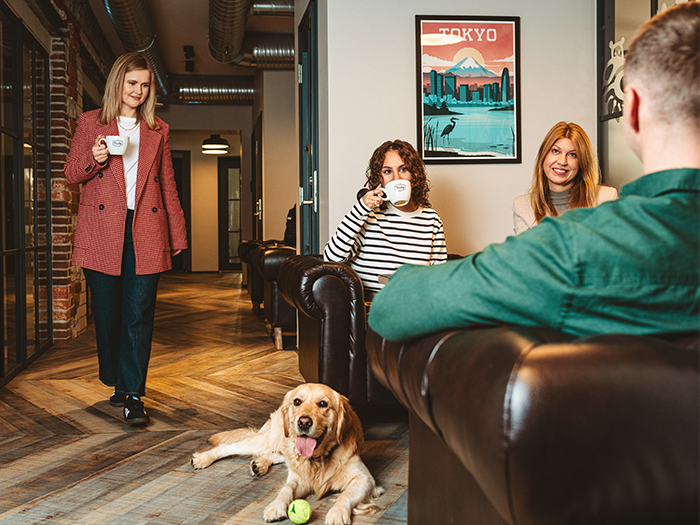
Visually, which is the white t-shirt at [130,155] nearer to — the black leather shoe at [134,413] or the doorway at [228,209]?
the black leather shoe at [134,413]

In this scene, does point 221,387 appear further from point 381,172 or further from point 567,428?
point 567,428

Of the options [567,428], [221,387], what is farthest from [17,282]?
[567,428]

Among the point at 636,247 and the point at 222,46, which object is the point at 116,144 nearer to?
the point at 636,247

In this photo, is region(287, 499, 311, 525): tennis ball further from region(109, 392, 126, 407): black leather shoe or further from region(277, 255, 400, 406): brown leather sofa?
region(109, 392, 126, 407): black leather shoe

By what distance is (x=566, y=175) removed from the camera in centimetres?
279

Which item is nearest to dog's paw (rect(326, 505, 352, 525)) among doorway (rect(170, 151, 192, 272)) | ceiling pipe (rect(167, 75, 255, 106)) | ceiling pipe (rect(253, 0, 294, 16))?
ceiling pipe (rect(253, 0, 294, 16))

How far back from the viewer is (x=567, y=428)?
615mm

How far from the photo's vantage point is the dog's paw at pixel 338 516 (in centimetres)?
166

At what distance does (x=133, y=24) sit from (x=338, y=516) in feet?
15.5

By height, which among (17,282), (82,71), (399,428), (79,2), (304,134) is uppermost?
(79,2)

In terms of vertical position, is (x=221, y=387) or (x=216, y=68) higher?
(x=216, y=68)

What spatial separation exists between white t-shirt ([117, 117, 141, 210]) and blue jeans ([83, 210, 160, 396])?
3.1 inches

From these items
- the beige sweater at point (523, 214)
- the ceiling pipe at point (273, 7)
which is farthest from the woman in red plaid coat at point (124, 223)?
the ceiling pipe at point (273, 7)

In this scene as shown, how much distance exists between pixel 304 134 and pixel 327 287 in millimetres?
2132
